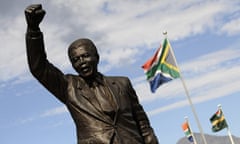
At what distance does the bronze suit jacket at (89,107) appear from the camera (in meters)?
5.84

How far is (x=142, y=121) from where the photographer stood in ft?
20.7

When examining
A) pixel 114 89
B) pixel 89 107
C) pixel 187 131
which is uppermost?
pixel 114 89

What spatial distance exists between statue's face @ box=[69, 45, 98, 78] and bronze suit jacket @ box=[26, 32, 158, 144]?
0.15 metres

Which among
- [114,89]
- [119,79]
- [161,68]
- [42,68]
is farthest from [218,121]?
[42,68]

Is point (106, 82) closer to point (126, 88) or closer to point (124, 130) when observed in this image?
point (126, 88)

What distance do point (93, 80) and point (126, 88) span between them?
430 millimetres

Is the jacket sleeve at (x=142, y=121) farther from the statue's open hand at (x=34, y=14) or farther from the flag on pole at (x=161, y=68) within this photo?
the flag on pole at (x=161, y=68)

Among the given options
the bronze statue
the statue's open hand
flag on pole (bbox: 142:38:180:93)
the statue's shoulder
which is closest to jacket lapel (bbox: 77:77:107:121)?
the bronze statue

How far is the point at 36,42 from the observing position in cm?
584

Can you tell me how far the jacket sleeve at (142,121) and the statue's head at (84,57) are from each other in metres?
0.61

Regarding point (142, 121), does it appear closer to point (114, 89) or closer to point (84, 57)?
point (114, 89)

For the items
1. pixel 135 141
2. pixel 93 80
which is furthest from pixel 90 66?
pixel 135 141

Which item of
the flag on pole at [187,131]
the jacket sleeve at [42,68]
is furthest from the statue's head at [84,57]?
the flag on pole at [187,131]

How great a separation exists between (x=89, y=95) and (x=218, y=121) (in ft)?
105
